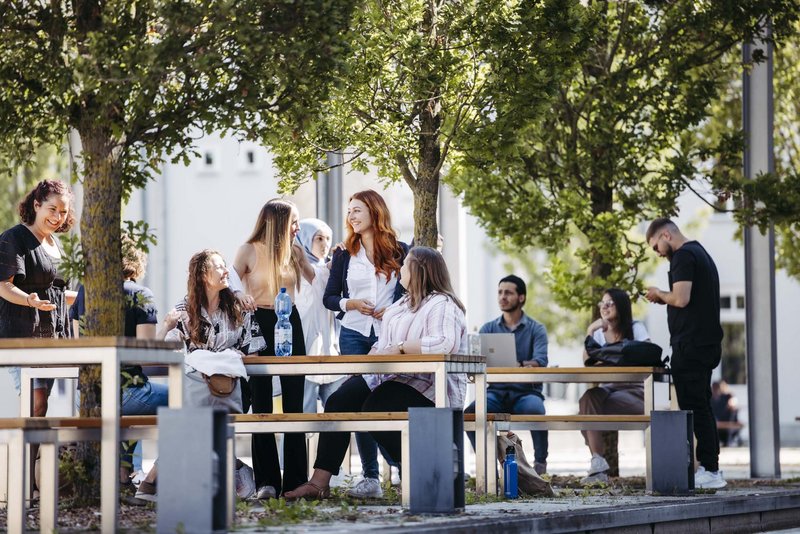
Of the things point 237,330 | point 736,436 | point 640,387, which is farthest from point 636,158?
point 736,436

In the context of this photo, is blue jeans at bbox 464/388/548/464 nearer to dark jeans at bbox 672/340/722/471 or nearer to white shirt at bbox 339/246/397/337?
dark jeans at bbox 672/340/722/471

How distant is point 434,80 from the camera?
390 inches

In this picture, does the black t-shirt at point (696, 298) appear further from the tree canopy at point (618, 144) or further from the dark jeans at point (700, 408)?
the tree canopy at point (618, 144)

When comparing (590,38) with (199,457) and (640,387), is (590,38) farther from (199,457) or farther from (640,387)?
(199,457)

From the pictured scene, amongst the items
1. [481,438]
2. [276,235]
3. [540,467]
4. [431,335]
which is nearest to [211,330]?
[276,235]

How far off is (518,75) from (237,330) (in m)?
2.64

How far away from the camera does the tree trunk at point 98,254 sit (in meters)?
7.82

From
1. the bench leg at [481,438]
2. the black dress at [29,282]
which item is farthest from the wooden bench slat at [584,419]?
the black dress at [29,282]

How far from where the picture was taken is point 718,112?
17.5m

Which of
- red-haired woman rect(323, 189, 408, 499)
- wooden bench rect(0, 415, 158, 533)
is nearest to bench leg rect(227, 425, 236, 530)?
wooden bench rect(0, 415, 158, 533)

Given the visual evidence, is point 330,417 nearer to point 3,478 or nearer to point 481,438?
point 481,438

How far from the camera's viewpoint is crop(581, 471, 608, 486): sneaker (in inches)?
423

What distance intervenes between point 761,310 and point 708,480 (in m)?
2.52

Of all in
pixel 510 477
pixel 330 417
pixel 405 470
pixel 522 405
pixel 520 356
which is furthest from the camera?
pixel 520 356
